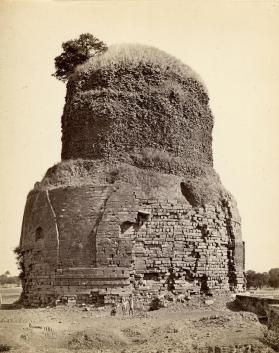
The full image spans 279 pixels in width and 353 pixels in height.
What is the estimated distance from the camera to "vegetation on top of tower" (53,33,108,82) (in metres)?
18.3

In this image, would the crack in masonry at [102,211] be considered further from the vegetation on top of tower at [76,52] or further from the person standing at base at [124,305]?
the vegetation on top of tower at [76,52]

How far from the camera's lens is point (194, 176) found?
645 inches

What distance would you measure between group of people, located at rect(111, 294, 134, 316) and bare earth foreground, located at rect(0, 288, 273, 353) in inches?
6.3

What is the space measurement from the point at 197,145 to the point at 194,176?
1051 millimetres

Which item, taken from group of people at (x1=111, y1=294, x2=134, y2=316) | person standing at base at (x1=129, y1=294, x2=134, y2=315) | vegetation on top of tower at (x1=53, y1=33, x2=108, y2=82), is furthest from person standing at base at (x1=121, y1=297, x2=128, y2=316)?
vegetation on top of tower at (x1=53, y1=33, x2=108, y2=82)

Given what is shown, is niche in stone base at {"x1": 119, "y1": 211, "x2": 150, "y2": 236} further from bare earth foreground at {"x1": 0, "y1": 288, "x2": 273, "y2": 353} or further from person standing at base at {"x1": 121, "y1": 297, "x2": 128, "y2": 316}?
bare earth foreground at {"x1": 0, "y1": 288, "x2": 273, "y2": 353}

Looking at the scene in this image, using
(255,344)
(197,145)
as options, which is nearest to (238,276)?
(197,145)

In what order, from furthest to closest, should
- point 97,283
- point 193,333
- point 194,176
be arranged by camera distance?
point 194,176 → point 97,283 → point 193,333

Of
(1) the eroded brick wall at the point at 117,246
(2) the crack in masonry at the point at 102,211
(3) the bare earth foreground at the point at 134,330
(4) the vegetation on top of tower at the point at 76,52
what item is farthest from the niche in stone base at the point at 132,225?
(4) the vegetation on top of tower at the point at 76,52

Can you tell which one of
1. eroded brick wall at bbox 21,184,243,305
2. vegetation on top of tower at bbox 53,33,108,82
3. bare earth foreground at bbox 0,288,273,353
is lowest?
bare earth foreground at bbox 0,288,273,353

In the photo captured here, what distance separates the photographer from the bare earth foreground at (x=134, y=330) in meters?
10.3

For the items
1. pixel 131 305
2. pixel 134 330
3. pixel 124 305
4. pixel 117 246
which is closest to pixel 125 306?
pixel 124 305

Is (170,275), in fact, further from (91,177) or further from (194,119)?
(194,119)

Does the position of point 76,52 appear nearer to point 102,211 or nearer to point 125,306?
point 102,211
